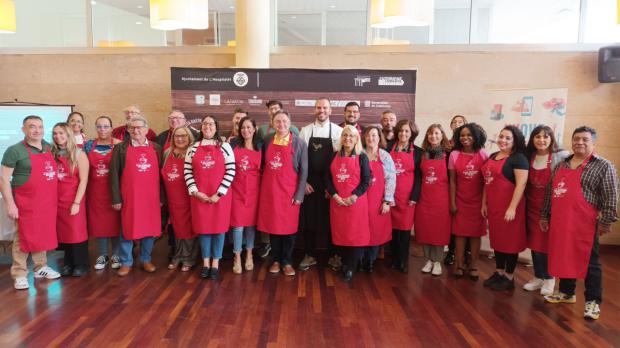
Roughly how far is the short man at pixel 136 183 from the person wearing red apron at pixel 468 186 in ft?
9.10

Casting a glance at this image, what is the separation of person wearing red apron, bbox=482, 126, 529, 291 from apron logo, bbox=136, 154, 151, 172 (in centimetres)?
302

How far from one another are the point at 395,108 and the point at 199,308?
3.07 m

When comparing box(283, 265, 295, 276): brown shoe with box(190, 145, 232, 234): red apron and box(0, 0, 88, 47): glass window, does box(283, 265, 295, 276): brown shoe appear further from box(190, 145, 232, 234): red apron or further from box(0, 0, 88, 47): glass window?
box(0, 0, 88, 47): glass window

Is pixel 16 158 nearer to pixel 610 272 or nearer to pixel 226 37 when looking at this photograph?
pixel 226 37

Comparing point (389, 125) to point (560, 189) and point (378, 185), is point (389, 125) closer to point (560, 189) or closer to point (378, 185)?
point (378, 185)

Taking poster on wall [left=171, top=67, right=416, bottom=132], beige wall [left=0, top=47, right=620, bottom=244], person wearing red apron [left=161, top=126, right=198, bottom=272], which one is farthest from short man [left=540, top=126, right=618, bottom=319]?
person wearing red apron [left=161, top=126, right=198, bottom=272]

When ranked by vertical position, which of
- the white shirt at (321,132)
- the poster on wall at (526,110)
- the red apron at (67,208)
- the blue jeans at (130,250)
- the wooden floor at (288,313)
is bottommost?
the wooden floor at (288,313)

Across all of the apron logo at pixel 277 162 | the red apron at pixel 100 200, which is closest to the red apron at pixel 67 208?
the red apron at pixel 100 200

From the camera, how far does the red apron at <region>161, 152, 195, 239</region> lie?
370 cm

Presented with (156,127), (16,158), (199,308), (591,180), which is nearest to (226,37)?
(156,127)

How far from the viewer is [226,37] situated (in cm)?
562

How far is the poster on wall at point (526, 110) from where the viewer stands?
14.4 feet

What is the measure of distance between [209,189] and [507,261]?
2736 mm

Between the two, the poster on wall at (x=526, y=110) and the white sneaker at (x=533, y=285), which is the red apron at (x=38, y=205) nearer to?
the white sneaker at (x=533, y=285)
